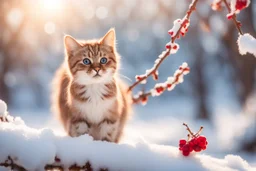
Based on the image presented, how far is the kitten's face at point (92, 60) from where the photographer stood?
84.4 inches

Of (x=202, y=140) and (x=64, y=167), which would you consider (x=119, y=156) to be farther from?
(x=202, y=140)

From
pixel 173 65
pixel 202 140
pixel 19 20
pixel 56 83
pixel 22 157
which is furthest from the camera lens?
pixel 173 65

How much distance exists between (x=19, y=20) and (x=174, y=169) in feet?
29.5

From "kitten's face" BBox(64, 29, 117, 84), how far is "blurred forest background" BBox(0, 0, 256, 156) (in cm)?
407

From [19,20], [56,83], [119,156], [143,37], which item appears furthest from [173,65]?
[119,156]

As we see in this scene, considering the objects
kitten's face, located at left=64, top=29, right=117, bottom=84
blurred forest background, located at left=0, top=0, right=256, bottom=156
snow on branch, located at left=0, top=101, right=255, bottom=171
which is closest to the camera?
snow on branch, located at left=0, top=101, right=255, bottom=171

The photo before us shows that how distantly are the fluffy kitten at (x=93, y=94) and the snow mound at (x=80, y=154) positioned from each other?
19.0 inches

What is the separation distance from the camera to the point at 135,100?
8.41 feet

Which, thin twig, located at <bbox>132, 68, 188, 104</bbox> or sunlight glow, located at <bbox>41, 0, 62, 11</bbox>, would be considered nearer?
thin twig, located at <bbox>132, 68, 188, 104</bbox>

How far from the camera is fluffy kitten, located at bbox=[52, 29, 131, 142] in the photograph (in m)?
2.09

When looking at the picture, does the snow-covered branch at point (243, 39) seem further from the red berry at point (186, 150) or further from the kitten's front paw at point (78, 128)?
the kitten's front paw at point (78, 128)

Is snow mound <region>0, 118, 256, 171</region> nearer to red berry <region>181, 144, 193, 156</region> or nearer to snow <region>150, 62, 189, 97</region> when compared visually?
red berry <region>181, 144, 193, 156</region>

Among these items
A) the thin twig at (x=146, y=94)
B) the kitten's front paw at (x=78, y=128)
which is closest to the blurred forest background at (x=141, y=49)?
the thin twig at (x=146, y=94)

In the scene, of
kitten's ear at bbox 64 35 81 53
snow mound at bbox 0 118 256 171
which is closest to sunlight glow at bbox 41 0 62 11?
kitten's ear at bbox 64 35 81 53
